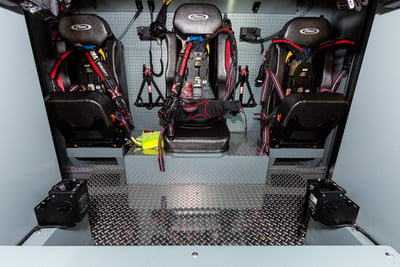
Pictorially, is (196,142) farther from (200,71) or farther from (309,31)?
(309,31)

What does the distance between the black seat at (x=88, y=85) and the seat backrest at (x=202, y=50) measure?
676 mm

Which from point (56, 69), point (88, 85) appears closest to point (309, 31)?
point (88, 85)

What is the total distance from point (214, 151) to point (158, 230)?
93 cm

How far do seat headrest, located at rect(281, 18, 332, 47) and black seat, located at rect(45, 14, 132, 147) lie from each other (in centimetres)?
209

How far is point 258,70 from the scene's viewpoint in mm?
2830

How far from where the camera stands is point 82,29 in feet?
7.15

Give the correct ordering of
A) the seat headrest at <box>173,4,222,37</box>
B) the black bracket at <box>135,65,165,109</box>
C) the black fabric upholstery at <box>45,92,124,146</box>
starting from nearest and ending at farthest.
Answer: the black fabric upholstery at <box>45,92,124,146</box> → the seat headrest at <box>173,4,222,37</box> → the black bracket at <box>135,65,165,109</box>

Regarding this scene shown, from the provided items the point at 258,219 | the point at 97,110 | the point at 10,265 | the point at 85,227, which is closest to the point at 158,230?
the point at 85,227

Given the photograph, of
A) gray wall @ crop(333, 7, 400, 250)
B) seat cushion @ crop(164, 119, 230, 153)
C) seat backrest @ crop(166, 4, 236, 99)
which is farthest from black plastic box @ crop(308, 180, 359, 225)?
seat backrest @ crop(166, 4, 236, 99)

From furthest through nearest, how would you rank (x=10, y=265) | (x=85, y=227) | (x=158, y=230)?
(x=158, y=230) < (x=85, y=227) < (x=10, y=265)

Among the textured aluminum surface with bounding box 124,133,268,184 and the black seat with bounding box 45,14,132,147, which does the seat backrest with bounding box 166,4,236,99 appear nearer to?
the black seat with bounding box 45,14,132,147

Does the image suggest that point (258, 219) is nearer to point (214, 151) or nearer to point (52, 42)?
point (214, 151)

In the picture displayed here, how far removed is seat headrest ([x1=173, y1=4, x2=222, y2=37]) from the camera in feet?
7.09

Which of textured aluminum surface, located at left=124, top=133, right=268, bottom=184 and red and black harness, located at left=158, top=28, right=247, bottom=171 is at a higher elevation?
red and black harness, located at left=158, top=28, right=247, bottom=171
